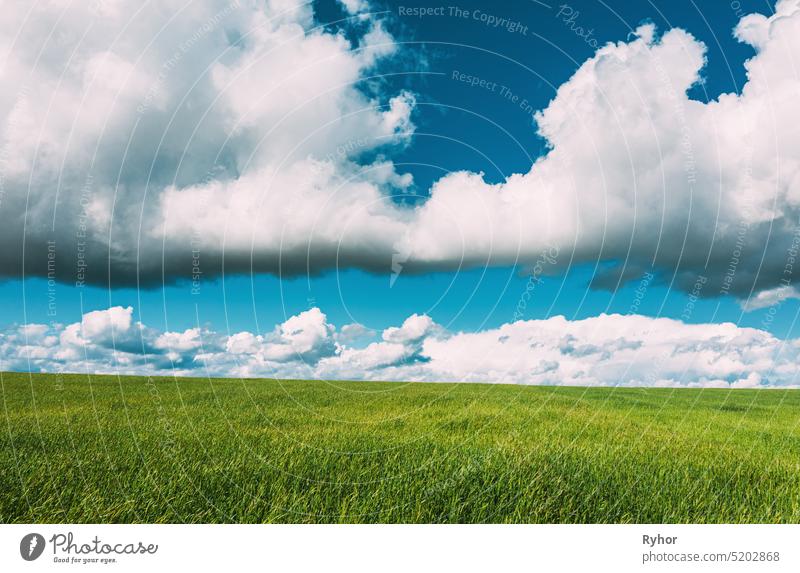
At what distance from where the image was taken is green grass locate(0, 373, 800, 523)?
5.60 meters

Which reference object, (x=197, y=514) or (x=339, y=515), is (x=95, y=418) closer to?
(x=197, y=514)

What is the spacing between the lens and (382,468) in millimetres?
6910

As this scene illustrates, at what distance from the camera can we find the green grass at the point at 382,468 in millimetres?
5602

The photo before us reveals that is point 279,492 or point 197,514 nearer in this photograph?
point 197,514

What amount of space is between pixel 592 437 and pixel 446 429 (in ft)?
9.03

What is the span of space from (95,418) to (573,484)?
9385 mm

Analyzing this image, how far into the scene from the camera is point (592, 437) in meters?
10.4
